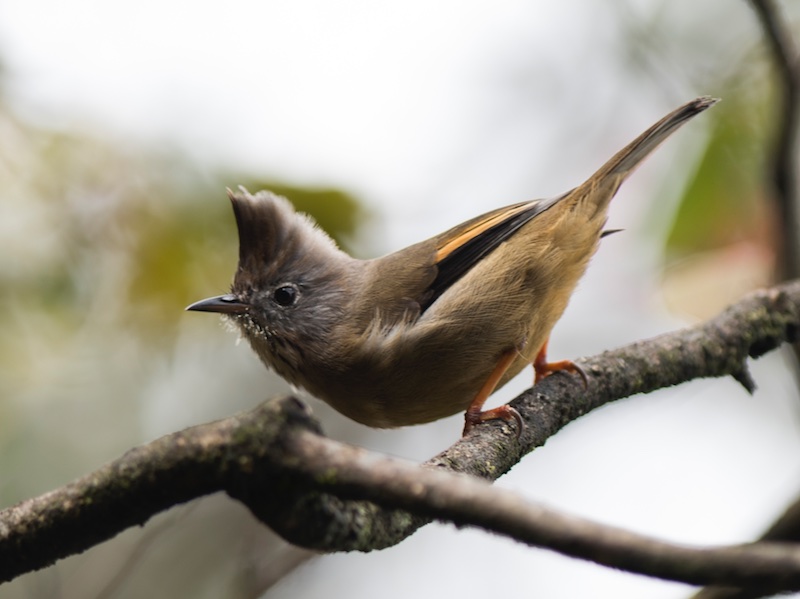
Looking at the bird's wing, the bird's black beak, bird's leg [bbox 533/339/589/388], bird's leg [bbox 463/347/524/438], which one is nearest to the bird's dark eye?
the bird's black beak

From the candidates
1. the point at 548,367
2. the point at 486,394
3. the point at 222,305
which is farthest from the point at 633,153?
the point at 222,305

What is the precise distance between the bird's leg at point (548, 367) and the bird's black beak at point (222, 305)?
1424 millimetres

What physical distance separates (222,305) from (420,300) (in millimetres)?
927

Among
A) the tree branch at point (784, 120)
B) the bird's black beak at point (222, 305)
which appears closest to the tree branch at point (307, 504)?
the bird's black beak at point (222, 305)

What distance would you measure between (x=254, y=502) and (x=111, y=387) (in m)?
3.51

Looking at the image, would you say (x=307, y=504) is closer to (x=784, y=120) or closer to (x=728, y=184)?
(x=784, y=120)

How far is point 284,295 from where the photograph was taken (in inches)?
169

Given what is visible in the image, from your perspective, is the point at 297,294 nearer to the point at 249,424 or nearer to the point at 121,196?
the point at 121,196

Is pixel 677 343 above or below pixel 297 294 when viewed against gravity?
below

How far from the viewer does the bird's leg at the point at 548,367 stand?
3.59 metres

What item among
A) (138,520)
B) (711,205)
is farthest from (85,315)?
(711,205)

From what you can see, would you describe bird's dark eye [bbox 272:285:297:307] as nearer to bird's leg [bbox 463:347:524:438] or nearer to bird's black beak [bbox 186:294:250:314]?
bird's black beak [bbox 186:294:250:314]

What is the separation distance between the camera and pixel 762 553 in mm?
1306

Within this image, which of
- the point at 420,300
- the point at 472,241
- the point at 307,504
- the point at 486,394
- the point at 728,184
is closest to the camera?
the point at 307,504
